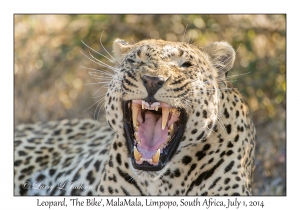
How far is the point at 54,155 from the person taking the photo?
291 inches

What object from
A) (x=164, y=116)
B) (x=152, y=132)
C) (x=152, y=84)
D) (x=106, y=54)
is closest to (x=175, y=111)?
(x=164, y=116)

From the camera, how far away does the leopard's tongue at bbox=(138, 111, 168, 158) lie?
532cm

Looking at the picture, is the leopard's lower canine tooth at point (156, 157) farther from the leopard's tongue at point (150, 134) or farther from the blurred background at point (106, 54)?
A: the blurred background at point (106, 54)

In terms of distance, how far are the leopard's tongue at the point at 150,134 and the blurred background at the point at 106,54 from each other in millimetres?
3059

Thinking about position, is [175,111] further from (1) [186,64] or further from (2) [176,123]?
(1) [186,64]

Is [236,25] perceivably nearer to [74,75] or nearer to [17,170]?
[74,75]

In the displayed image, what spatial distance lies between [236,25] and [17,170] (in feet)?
11.8

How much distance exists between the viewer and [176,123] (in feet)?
17.5

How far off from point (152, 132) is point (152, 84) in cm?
59

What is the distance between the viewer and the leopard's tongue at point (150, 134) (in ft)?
17.5

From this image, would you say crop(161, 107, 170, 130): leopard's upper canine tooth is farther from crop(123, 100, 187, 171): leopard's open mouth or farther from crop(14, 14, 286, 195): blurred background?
crop(14, 14, 286, 195): blurred background

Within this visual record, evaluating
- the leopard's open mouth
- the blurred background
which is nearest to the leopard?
the leopard's open mouth

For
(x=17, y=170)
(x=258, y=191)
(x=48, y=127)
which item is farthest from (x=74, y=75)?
(x=258, y=191)

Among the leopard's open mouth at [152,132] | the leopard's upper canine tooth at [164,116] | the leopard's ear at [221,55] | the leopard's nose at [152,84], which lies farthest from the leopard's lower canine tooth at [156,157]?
the leopard's ear at [221,55]
